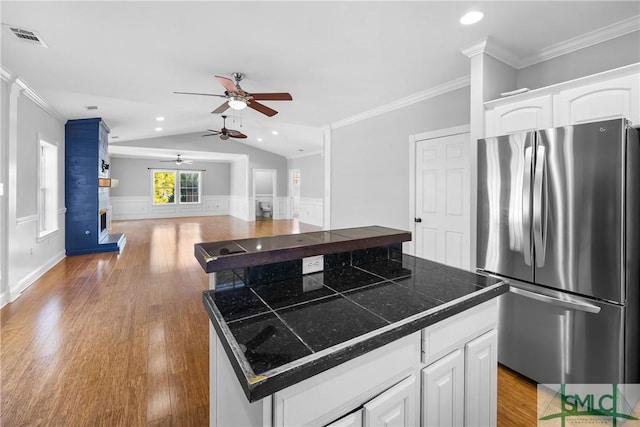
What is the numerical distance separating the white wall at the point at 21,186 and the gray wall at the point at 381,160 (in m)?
4.50

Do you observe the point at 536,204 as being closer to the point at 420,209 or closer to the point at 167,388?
the point at 420,209

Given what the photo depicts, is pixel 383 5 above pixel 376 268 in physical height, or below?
above

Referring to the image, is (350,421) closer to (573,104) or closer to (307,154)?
(573,104)

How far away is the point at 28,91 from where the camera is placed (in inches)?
150

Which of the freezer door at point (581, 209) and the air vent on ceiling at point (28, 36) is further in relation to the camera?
the air vent on ceiling at point (28, 36)

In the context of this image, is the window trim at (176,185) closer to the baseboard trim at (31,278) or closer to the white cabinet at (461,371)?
the baseboard trim at (31,278)

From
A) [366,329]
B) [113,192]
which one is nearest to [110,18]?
[366,329]

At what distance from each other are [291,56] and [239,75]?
31.6 inches

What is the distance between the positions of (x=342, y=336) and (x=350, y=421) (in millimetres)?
258

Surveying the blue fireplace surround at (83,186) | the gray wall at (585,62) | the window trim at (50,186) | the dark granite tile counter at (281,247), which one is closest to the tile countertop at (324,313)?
the dark granite tile counter at (281,247)

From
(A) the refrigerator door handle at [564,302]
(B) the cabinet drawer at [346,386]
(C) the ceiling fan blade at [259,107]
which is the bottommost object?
(A) the refrigerator door handle at [564,302]

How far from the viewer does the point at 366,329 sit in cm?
97

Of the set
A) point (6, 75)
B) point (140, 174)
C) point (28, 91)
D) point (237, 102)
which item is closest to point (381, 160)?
point (237, 102)

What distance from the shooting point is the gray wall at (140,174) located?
1124 cm
